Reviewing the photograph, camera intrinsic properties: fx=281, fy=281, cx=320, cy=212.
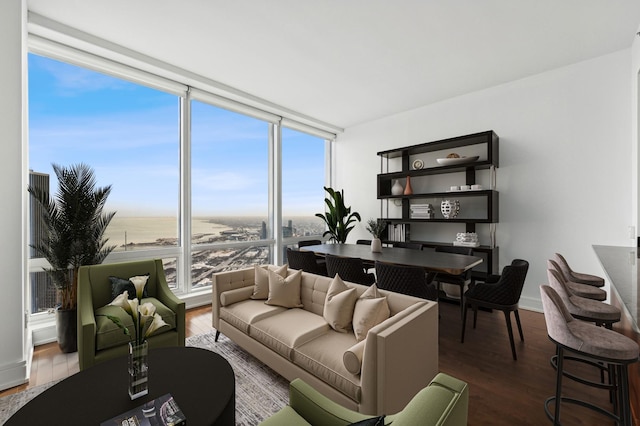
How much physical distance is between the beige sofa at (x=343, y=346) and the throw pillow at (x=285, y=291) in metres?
0.05

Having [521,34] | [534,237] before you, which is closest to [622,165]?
[534,237]

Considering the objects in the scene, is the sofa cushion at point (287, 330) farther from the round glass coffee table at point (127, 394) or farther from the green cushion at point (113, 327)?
the green cushion at point (113, 327)

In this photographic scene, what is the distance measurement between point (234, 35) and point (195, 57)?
29.8 inches

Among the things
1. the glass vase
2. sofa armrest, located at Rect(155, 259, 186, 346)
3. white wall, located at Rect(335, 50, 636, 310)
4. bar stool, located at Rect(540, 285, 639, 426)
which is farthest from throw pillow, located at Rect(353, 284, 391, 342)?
white wall, located at Rect(335, 50, 636, 310)

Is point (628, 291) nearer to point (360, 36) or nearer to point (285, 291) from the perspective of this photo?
point (285, 291)

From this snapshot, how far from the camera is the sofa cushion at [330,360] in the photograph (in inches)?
66.0

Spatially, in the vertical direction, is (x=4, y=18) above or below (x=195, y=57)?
below

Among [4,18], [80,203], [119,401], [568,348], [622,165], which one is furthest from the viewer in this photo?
[622,165]

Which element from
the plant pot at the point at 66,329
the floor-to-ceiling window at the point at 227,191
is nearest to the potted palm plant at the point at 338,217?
the floor-to-ceiling window at the point at 227,191

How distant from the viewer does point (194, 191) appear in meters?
4.27

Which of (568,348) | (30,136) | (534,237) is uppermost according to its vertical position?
(30,136)

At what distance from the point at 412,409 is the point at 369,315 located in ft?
3.90

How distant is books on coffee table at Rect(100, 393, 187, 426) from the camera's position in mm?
1239

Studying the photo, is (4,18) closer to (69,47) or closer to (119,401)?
(69,47)
